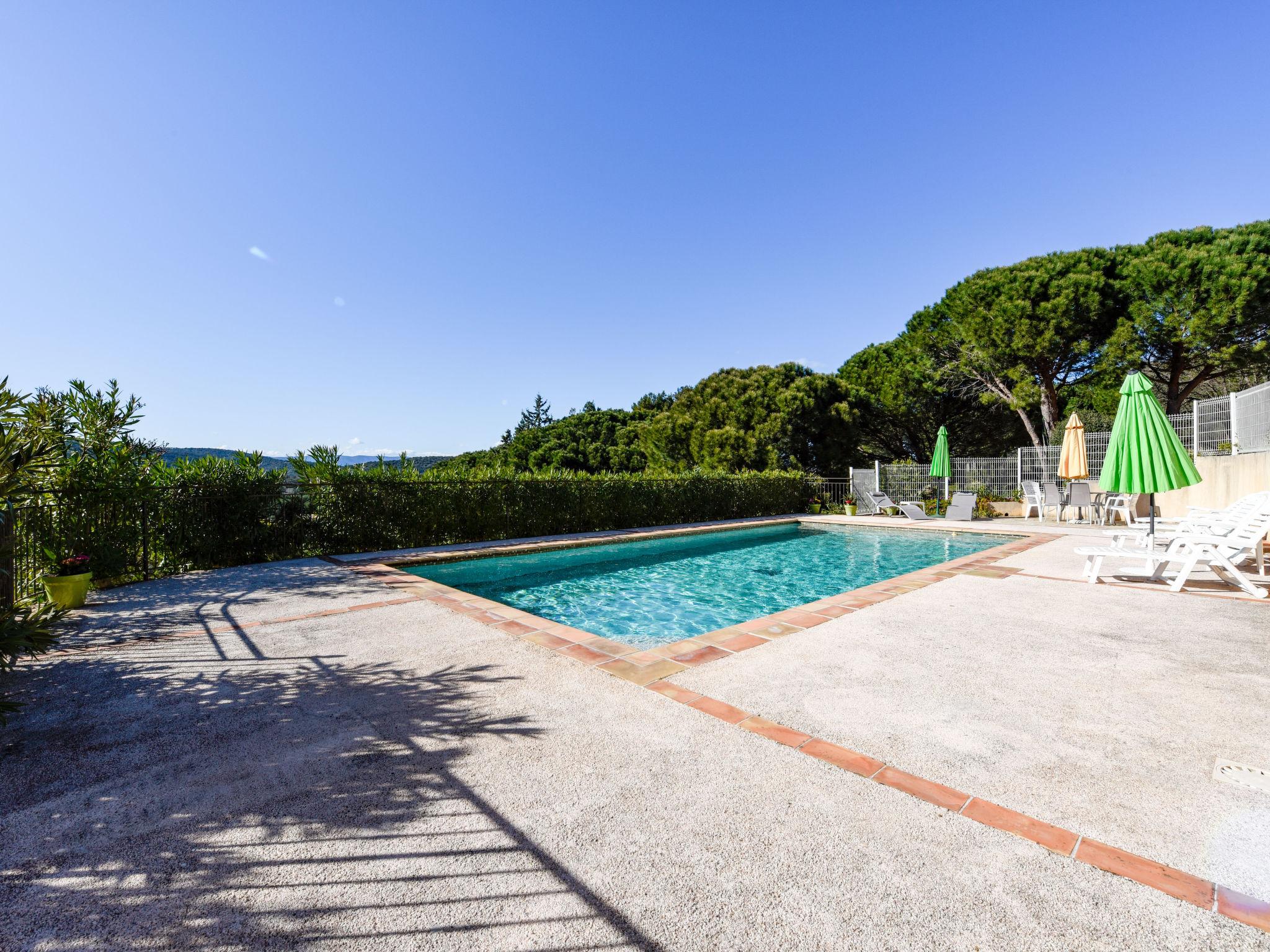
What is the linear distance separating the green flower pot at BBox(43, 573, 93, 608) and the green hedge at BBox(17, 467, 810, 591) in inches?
30.6

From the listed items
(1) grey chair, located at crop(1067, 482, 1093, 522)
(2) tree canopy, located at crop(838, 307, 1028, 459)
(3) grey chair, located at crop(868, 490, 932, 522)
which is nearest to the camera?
(1) grey chair, located at crop(1067, 482, 1093, 522)

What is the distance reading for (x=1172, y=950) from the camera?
1.48m

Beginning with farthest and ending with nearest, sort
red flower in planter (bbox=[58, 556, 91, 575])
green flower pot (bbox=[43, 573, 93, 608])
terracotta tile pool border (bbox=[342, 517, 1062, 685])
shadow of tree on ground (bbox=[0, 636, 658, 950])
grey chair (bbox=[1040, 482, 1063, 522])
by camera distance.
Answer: grey chair (bbox=[1040, 482, 1063, 522])
red flower in planter (bbox=[58, 556, 91, 575])
green flower pot (bbox=[43, 573, 93, 608])
terracotta tile pool border (bbox=[342, 517, 1062, 685])
shadow of tree on ground (bbox=[0, 636, 658, 950])

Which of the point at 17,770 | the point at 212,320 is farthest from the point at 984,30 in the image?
the point at 212,320

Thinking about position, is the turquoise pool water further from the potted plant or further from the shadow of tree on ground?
the potted plant

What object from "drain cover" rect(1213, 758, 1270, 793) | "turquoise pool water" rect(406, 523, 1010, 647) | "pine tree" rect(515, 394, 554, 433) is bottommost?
"turquoise pool water" rect(406, 523, 1010, 647)

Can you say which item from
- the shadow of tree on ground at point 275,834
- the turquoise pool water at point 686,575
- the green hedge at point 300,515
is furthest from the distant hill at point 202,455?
the shadow of tree on ground at point 275,834

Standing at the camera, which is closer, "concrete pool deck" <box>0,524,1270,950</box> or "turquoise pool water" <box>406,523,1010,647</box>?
"concrete pool deck" <box>0,524,1270,950</box>

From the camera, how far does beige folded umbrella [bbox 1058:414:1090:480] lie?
14.1m

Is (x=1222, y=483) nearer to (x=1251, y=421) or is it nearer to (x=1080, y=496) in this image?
(x=1251, y=421)

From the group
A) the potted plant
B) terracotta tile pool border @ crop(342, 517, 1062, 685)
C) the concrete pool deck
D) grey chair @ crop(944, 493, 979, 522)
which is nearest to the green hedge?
the potted plant

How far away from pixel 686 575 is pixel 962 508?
1117 cm

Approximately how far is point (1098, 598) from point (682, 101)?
13.6 meters

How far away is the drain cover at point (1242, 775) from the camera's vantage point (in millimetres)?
2293
